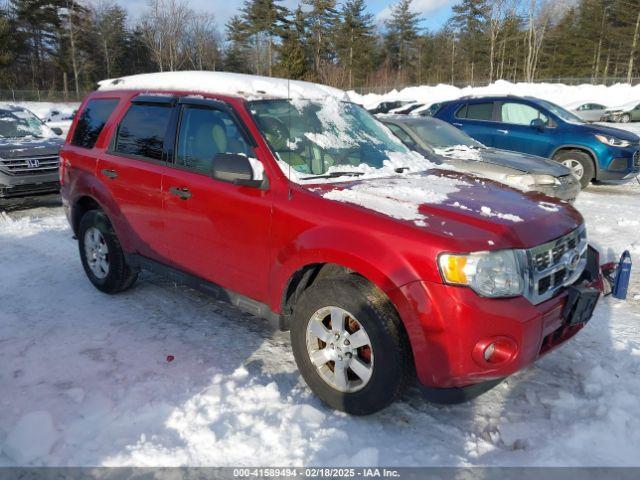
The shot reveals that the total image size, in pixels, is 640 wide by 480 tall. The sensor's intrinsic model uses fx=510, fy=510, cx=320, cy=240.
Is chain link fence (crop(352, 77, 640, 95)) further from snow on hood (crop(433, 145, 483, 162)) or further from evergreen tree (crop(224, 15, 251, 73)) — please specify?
snow on hood (crop(433, 145, 483, 162))

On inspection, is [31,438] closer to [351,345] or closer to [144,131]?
[351,345]

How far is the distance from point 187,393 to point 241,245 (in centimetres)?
101

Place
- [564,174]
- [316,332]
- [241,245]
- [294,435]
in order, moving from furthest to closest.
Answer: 1. [564,174]
2. [241,245]
3. [316,332]
4. [294,435]

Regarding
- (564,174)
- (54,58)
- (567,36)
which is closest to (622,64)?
(567,36)

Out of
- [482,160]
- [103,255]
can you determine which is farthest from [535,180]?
[103,255]

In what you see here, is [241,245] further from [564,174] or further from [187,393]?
[564,174]

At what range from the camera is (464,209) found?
2965mm

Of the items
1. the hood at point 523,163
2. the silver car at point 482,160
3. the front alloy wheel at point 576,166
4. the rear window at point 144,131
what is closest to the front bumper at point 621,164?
the front alloy wheel at point 576,166

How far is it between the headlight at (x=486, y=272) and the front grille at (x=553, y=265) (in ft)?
0.35

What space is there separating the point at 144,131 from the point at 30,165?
222 inches

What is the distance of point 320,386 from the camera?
310 cm

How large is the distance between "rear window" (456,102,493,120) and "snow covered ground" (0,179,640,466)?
677cm

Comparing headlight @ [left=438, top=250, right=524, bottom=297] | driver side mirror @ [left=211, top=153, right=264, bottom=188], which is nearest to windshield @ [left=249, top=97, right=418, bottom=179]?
driver side mirror @ [left=211, top=153, right=264, bottom=188]

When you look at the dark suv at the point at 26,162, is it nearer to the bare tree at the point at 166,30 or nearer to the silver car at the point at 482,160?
the silver car at the point at 482,160
